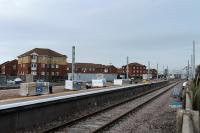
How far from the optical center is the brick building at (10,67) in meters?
159

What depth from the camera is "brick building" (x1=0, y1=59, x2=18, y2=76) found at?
15925 centimetres

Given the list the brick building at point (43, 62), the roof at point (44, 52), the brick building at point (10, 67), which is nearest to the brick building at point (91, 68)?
the brick building at point (10, 67)

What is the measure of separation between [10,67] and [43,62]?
29141 millimetres

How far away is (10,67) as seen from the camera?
161 metres

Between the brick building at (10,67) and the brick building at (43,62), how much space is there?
1649 centimetres

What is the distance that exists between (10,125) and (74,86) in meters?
48.4

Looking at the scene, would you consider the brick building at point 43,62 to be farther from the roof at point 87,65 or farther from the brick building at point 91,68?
the roof at point 87,65

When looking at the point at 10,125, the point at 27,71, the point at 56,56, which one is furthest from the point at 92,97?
the point at 56,56

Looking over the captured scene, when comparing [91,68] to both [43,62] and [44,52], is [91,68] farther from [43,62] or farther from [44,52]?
[43,62]

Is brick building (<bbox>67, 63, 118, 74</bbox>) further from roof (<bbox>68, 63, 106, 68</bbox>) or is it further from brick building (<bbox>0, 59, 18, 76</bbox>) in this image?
brick building (<bbox>0, 59, 18, 76</bbox>)

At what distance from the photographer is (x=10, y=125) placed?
11797 millimetres

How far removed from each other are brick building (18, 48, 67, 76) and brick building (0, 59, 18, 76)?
54.1 ft

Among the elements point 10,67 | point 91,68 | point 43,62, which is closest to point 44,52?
point 43,62

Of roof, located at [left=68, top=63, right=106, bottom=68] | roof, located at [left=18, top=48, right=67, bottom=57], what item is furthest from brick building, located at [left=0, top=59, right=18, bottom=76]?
roof, located at [left=68, top=63, right=106, bottom=68]
